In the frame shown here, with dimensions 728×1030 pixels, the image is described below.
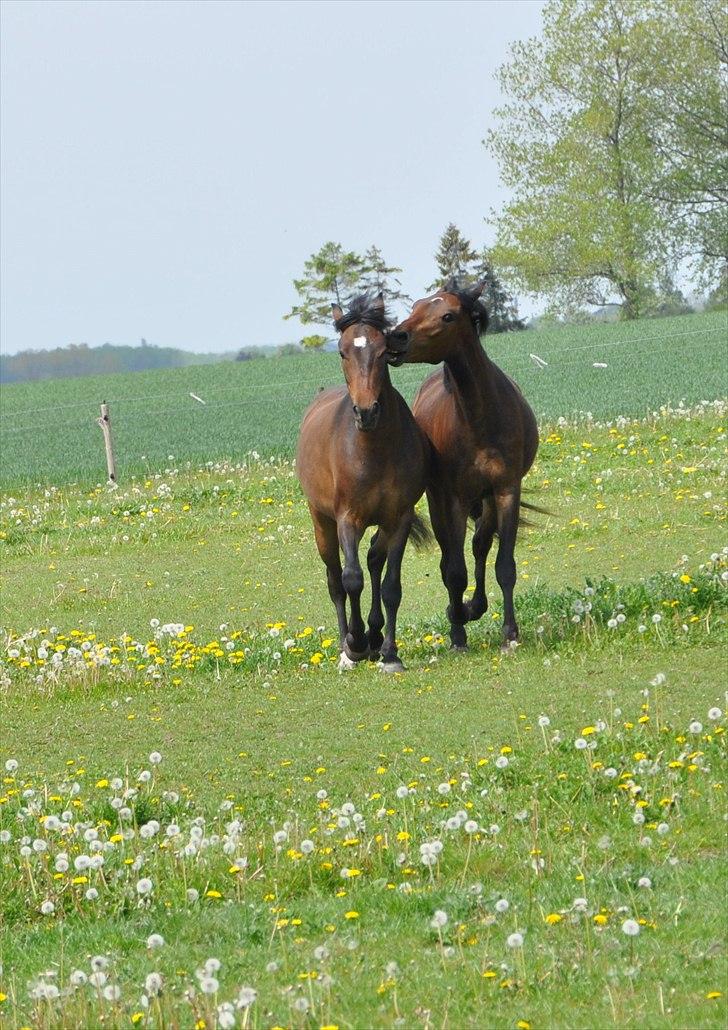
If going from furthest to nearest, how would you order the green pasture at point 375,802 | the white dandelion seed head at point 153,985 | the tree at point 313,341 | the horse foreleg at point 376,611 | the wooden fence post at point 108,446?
1. the tree at point 313,341
2. the wooden fence post at point 108,446
3. the horse foreleg at point 376,611
4. the green pasture at point 375,802
5. the white dandelion seed head at point 153,985

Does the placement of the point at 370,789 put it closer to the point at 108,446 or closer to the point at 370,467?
the point at 370,467

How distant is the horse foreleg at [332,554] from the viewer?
490 inches

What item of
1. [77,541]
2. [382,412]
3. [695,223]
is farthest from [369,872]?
[695,223]

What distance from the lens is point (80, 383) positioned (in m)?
61.3

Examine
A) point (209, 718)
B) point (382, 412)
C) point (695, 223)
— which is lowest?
point (209, 718)

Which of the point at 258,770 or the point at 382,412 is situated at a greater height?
the point at 382,412

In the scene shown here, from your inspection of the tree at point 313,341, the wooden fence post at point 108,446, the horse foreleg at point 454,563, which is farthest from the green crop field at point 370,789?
the tree at point 313,341

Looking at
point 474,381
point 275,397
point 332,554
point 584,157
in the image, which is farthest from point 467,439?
point 584,157

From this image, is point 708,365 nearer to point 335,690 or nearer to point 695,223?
point 335,690

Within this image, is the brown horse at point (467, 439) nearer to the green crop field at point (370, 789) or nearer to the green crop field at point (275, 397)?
the green crop field at point (370, 789)

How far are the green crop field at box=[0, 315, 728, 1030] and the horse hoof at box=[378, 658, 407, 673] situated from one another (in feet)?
0.45

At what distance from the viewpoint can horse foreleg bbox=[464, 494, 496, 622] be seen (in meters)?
11.9

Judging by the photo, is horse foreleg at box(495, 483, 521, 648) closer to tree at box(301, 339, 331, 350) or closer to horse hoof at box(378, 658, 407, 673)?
horse hoof at box(378, 658, 407, 673)

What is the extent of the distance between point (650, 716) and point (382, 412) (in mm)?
3417
